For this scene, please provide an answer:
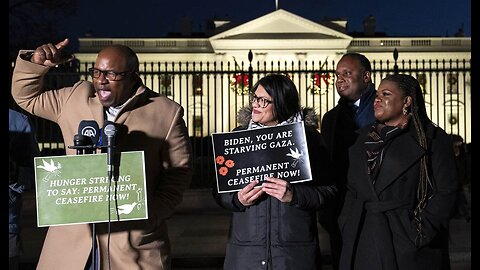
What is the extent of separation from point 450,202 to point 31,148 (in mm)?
2451

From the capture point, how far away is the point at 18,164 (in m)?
3.75

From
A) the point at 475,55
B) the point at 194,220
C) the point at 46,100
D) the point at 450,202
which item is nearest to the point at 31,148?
the point at 46,100

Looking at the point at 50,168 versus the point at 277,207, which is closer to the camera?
the point at 50,168

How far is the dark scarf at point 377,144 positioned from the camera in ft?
11.8

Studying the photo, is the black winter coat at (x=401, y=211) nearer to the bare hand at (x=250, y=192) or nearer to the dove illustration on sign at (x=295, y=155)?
the dove illustration on sign at (x=295, y=155)

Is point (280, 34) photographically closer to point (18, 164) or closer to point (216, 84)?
point (216, 84)

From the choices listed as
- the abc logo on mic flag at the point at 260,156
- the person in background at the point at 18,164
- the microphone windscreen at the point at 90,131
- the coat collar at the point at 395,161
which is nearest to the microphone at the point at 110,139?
the microphone windscreen at the point at 90,131

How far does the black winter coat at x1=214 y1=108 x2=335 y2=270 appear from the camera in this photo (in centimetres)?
337

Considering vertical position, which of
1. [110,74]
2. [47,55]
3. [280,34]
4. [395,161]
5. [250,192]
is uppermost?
[280,34]

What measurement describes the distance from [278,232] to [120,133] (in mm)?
1010

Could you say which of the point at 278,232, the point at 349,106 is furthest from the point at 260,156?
the point at 349,106

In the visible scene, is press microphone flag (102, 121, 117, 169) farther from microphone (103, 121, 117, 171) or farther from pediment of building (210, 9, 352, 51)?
pediment of building (210, 9, 352, 51)

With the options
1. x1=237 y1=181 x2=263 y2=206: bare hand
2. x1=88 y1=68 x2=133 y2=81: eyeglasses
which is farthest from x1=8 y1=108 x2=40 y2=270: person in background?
x1=237 y1=181 x2=263 y2=206: bare hand

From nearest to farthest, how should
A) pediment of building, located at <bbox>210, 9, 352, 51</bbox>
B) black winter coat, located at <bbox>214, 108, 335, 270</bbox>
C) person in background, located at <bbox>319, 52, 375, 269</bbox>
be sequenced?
1. black winter coat, located at <bbox>214, 108, 335, 270</bbox>
2. person in background, located at <bbox>319, 52, 375, 269</bbox>
3. pediment of building, located at <bbox>210, 9, 352, 51</bbox>
